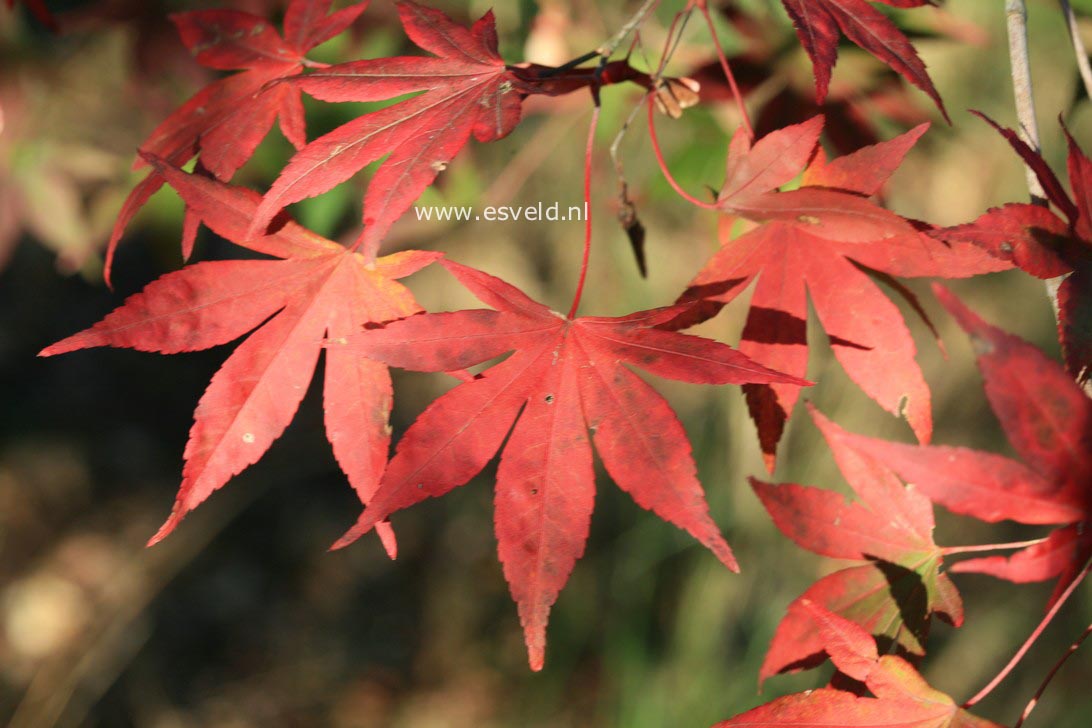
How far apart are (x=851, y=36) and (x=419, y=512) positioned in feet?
6.40

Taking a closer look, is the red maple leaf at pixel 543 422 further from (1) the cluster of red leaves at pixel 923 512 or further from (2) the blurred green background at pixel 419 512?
(2) the blurred green background at pixel 419 512

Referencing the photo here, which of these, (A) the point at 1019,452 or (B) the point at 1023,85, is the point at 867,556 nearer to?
(A) the point at 1019,452

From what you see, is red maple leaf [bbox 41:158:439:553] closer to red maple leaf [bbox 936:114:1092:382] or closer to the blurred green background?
red maple leaf [bbox 936:114:1092:382]

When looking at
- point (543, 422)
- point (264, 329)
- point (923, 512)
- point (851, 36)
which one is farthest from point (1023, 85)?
point (264, 329)

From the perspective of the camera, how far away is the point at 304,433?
2344 millimetres

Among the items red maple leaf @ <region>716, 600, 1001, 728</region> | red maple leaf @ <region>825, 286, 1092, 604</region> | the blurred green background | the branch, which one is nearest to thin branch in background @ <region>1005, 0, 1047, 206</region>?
the branch

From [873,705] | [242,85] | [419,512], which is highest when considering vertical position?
[242,85]

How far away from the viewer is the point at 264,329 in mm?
596

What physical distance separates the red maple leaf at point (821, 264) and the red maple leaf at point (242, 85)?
333 mm

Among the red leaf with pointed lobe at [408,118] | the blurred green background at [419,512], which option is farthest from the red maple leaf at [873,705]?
the blurred green background at [419,512]

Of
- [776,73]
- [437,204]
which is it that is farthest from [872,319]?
[437,204]

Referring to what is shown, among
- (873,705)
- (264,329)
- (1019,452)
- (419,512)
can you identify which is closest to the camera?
(1019,452)

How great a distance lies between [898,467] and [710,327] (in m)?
1.67

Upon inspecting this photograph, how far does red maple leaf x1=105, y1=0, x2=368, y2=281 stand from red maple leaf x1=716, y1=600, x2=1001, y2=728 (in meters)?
0.52
